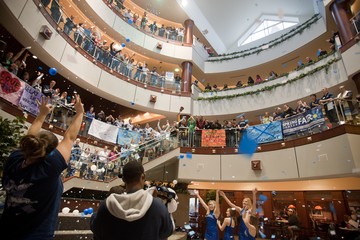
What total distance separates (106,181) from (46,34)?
5.95 meters

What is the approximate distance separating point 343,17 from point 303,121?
5300 mm

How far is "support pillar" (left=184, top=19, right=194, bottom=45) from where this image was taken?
16114 millimetres

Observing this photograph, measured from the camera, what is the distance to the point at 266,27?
18.2 meters

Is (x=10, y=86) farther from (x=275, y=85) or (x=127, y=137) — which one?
(x=275, y=85)

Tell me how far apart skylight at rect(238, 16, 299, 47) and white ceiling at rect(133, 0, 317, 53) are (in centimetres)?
32

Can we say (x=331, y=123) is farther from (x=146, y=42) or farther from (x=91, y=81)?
(x=146, y=42)

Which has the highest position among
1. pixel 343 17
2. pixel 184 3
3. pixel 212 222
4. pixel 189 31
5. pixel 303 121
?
pixel 184 3

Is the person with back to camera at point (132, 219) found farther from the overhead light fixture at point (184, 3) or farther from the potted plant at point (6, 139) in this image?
the overhead light fixture at point (184, 3)

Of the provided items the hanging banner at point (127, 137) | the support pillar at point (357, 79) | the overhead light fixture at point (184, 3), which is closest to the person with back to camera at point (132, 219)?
the hanging banner at point (127, 137)

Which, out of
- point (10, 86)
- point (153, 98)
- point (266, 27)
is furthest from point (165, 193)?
point (266, 27)

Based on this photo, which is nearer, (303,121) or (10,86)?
(10,86)

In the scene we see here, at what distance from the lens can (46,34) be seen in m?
8.48

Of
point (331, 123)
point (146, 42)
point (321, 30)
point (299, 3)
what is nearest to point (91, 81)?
point (146, 42)

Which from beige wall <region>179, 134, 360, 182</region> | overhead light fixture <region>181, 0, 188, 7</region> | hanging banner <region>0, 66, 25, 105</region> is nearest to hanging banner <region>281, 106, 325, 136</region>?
beige wall <region>179, 134, 360, 182</region>
